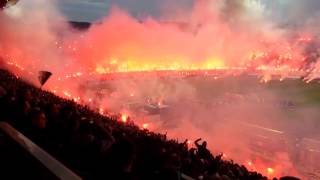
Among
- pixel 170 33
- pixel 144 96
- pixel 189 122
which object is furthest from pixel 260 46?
pixel 189 122

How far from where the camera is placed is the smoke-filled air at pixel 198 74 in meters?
27.3

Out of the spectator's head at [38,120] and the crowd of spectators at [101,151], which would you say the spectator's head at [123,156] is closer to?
the crowd of spectators at [101,151]

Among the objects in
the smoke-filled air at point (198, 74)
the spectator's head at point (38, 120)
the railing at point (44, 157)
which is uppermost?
the smoke-filled air at point (198, 74)

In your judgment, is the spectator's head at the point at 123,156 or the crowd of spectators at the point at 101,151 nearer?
the spectator's head at the point at 123,156

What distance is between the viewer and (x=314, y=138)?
89.4ft

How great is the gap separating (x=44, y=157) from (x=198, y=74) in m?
41.8

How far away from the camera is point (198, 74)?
45.6m

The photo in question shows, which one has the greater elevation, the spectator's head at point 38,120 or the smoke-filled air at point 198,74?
the smoke-filled air at point 198,74

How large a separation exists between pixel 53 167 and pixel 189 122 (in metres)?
26.0

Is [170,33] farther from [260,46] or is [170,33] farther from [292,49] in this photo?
[292,49]

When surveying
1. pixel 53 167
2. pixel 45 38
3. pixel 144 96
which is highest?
pixel 45 38

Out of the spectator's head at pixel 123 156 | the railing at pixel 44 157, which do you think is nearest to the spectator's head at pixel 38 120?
the railing at pixel 44 157

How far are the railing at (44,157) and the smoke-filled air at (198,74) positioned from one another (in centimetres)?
1160

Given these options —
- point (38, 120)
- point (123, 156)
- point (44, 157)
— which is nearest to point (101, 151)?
point (123, 156)
